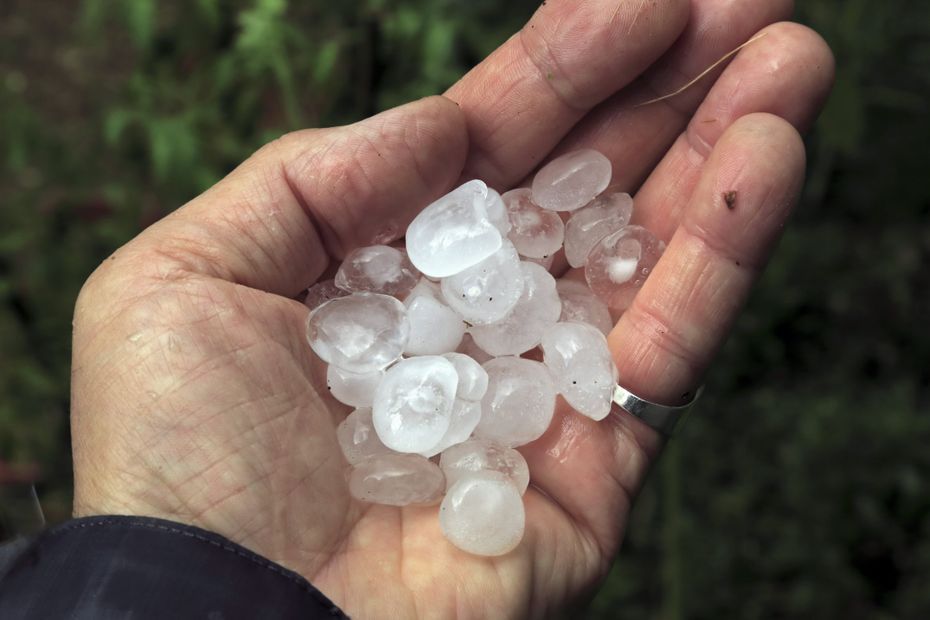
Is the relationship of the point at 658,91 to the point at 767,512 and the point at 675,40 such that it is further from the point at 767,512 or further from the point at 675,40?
the point at 767,512

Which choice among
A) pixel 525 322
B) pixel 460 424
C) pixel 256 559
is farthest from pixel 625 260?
pixel 256 559

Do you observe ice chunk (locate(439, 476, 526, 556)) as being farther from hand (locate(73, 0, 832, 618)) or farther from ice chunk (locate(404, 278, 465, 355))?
ice chunk (locate(404, 278, 465, 355))

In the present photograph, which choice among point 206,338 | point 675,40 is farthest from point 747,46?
point 206,338

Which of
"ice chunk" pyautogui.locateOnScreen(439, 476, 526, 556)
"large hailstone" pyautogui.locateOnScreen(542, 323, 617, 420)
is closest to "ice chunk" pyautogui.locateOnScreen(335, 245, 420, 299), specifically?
"large hailstone" pyautogui.locateOnScreen(542, 323, 617, 420)

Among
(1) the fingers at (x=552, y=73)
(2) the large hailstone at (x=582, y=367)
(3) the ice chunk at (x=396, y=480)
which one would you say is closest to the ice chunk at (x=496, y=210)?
(1) the fingers at (x=552, y=73)

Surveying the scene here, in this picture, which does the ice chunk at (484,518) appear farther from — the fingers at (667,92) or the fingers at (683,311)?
the fingers at (667,92)
